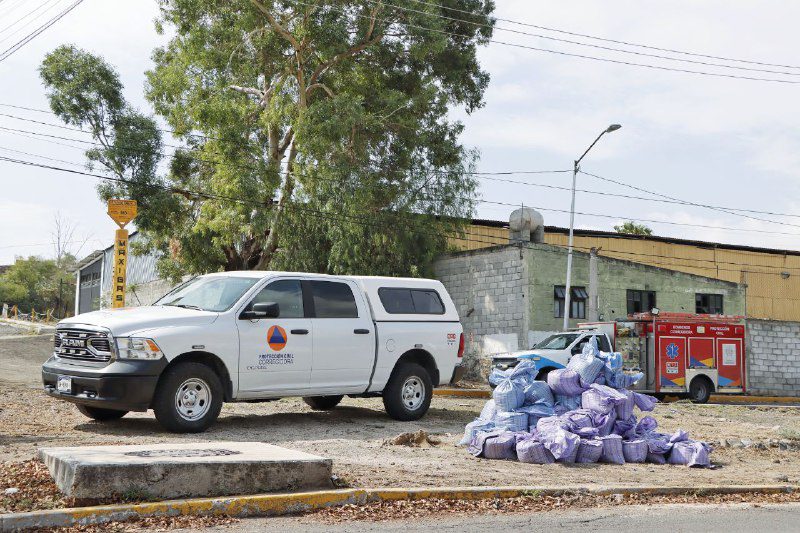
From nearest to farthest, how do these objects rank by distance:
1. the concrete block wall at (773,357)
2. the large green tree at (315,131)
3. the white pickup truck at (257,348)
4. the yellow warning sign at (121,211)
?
the white pickup truck at (257,348) → the yellow warning sign at (121,211) → the large green tree at (315,131) → the concrete block wall at (773,357)

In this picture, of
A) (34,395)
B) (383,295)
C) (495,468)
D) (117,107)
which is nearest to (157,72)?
(117,107)

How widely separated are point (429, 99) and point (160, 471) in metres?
24.4

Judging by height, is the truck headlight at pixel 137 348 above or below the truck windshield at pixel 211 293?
below

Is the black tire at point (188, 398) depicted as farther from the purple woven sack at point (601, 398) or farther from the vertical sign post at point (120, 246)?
the vertical sign post at point (120, 246)

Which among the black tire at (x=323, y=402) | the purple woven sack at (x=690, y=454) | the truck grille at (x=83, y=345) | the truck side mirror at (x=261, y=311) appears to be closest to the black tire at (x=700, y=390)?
the black tire at (x=323, y=402)

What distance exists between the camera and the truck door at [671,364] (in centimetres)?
2502

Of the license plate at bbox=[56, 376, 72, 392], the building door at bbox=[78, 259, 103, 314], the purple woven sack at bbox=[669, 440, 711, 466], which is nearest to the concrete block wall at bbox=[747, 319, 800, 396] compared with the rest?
the purple woven sack at bbox=[669, 440, 711, 466]

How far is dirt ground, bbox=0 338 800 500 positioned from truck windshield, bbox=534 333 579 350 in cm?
750

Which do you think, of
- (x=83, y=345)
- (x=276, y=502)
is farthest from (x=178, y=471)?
(x=83, y=345)

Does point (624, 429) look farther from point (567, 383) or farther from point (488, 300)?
point (488, 300)

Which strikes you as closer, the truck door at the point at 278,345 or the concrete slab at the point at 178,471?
the concrete slab at the point at 178,471

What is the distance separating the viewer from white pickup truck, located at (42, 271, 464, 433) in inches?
410

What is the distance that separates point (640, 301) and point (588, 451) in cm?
2452

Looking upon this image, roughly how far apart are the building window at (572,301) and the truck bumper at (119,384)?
21914mm
